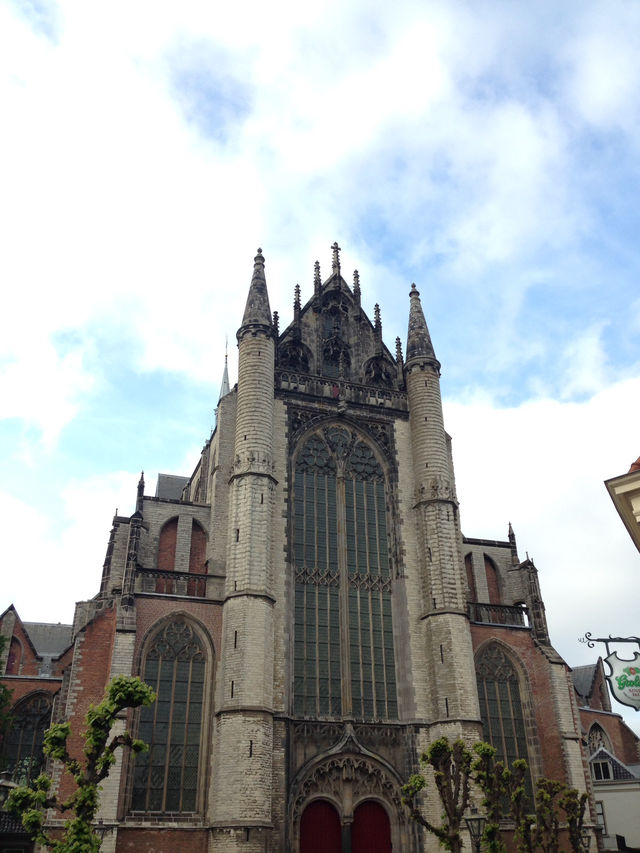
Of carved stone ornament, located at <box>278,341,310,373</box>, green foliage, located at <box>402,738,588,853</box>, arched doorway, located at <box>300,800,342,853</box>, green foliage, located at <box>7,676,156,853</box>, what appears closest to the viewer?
green foliage, located at <box>7,676,156,853</box>

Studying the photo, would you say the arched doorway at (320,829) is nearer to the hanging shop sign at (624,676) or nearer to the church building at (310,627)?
the church building at (310,627)

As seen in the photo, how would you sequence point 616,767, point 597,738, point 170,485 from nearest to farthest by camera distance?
1. point 616,767
2. point 597,738
3. point 170,485

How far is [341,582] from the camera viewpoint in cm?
2845

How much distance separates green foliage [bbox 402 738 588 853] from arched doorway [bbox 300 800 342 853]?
9.19 feet

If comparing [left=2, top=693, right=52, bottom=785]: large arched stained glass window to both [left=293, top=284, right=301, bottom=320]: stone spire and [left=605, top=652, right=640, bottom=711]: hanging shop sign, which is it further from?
[left=605, top=652, right=640, bottom=711]: hanging shop sign

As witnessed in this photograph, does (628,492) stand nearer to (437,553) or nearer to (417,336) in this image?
(437,553)

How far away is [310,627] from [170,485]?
75.1 feet

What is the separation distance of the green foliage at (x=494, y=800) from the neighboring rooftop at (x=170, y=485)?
25.7 metres

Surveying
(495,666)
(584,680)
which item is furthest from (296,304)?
(584,680)

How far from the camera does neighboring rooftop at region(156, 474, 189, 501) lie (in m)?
47.3

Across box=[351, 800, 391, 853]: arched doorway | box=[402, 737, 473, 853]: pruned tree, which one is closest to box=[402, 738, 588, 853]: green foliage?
box=[402, 737, 473, 853]: pruned tree

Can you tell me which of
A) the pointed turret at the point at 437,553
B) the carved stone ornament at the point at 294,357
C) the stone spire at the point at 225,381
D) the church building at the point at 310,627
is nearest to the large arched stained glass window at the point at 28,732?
the church building at the point at 310,627

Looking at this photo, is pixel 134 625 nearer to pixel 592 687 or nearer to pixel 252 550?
pixel 252 550

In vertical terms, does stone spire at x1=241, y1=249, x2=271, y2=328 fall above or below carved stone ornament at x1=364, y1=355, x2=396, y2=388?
above
